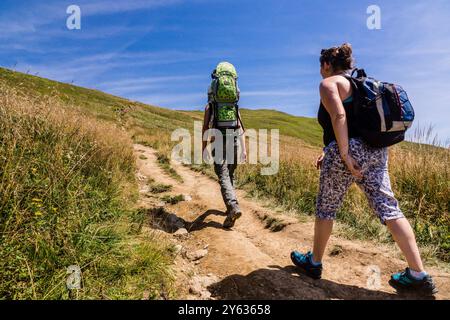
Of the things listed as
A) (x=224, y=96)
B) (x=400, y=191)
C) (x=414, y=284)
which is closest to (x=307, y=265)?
(x=414, y=284)

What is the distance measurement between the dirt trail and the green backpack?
178 cm

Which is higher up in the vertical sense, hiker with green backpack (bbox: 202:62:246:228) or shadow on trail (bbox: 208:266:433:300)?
hiker with green backpack (bbox: 202:62:246:228)

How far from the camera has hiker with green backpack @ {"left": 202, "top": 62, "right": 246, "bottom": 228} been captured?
5.60 meters

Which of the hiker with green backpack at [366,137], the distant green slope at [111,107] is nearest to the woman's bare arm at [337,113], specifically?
the hiker with green backpack at [366,137]

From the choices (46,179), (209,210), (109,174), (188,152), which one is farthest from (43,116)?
(188,152)

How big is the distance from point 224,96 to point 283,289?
3.28 m

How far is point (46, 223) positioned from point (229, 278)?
2011mm

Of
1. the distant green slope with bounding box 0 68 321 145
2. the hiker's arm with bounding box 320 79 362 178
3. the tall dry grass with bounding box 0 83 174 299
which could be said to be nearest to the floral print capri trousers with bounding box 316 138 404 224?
the hiker's arm with bounding box 320 79 362 178

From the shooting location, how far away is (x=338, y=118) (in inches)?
125

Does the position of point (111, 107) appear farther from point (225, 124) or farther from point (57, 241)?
point (57, 241)

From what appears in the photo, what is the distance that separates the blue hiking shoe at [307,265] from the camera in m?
3.79

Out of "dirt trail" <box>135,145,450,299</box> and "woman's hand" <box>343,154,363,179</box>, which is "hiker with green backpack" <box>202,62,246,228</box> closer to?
"dirt trail" <box>135,145,450,299</box>
